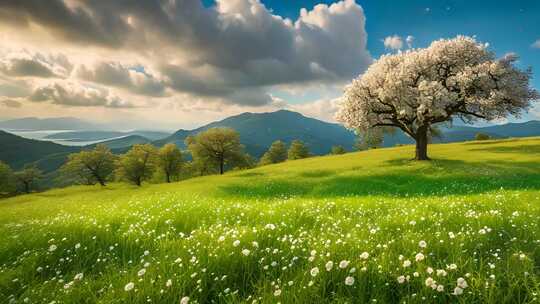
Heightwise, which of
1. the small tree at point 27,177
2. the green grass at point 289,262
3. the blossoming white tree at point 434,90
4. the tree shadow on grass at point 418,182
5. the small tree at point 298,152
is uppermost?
the blossoming white tree at point 434,90

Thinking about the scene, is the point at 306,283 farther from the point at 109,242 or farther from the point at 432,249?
the point at 109,242

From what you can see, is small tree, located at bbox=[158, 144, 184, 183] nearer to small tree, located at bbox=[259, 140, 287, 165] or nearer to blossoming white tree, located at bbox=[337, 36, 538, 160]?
small tree, located at bbox=[259, 140, 287, 165]

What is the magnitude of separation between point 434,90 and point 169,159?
83274mm

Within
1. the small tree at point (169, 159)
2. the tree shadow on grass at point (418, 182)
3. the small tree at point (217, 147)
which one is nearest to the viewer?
the tree shadow on grass at point (418, 182)

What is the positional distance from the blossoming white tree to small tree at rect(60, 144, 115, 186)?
88.9 meters

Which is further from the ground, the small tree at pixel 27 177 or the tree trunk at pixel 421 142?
the tree trunk at pixel 421 142

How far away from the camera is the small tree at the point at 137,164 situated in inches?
3467

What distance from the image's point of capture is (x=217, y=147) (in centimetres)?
7906

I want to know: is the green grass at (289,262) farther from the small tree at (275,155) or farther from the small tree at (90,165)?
the small tree at (275,155)

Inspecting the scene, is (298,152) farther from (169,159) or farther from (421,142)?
(421,142)

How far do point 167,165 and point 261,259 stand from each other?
96126 millimetres

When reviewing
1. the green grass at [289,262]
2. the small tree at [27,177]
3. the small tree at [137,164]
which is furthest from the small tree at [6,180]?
the green grass at [289,262]

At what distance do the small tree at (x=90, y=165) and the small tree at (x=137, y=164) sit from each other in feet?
17.2

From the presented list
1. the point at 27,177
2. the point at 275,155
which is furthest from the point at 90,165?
the point at 275,155
